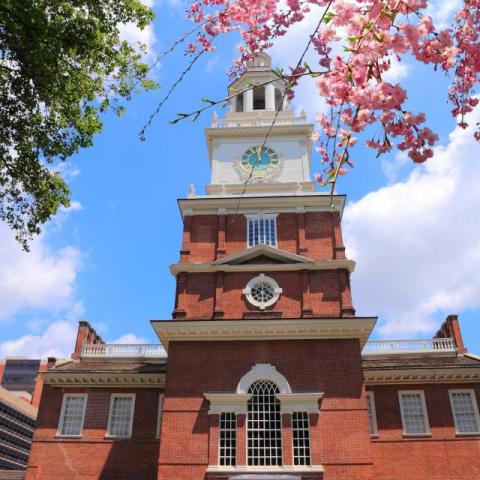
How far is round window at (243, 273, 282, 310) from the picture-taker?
21.7 meters

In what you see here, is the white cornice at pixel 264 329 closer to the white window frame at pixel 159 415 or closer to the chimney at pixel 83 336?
the white window frame at pixel 159 415

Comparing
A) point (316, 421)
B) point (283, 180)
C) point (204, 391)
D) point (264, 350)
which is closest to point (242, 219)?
point (283, 180)

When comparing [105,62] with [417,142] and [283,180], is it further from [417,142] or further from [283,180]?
[283,180]

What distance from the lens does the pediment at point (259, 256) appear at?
22.4 m

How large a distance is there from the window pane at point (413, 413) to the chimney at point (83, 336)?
18315mm

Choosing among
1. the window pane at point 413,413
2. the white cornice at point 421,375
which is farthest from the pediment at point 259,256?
the window pane at point 413,413

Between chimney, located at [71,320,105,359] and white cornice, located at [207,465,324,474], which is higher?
chimney, located at [71,320,105,359]

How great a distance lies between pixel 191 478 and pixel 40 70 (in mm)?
14327

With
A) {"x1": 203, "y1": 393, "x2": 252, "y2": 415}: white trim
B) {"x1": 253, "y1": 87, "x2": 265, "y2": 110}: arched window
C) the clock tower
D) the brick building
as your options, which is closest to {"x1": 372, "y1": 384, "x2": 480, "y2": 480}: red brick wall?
the brick building

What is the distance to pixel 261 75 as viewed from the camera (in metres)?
29.5

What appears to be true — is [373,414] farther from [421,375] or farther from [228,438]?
[228,438]

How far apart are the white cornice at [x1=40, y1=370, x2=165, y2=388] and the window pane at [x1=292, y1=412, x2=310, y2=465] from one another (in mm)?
9626

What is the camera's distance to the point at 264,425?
19.1 meters

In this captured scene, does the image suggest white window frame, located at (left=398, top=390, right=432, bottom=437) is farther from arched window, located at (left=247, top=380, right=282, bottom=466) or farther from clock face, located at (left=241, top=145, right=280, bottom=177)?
clock face, located at (left=241, top=145, right=280, bottom=177)
